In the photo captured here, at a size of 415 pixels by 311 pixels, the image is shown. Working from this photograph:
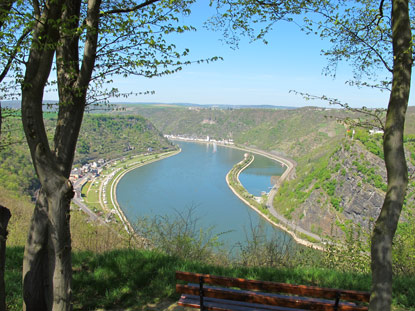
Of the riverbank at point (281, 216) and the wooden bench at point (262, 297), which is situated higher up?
the wooden bench at point (262, 297)

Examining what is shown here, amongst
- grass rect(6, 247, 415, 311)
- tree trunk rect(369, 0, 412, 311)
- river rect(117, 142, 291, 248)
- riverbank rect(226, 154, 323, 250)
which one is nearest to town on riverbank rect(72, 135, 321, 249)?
riverbank rect(226, 154, 323, 250)

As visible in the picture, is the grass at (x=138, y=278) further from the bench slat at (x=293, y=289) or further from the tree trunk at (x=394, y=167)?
the tree trunk at (x=394, y=167)

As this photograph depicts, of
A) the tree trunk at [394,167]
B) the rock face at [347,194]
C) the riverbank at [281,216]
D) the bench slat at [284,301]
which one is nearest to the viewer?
the tree trunk at [394,167]

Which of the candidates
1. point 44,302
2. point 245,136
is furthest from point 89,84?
point 245,136

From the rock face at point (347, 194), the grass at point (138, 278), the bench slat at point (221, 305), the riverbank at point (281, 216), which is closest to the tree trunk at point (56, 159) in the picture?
the grass at point (138, 278)

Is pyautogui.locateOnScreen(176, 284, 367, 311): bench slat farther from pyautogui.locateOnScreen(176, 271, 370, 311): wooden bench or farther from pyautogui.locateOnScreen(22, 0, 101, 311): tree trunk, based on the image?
pyautogui.locateOnScreen(22, 0, 101, 311): tree trunk

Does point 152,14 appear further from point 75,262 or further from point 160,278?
point 75,262

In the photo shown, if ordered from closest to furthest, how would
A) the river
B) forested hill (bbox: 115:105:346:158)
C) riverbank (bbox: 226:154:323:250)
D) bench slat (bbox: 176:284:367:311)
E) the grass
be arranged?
bench slat (bbox: 176:284:367:311)
the grass
riverbank (bbox: 226:154:323:250)
the river
forested hill (bbox: 115:105:346:158)
